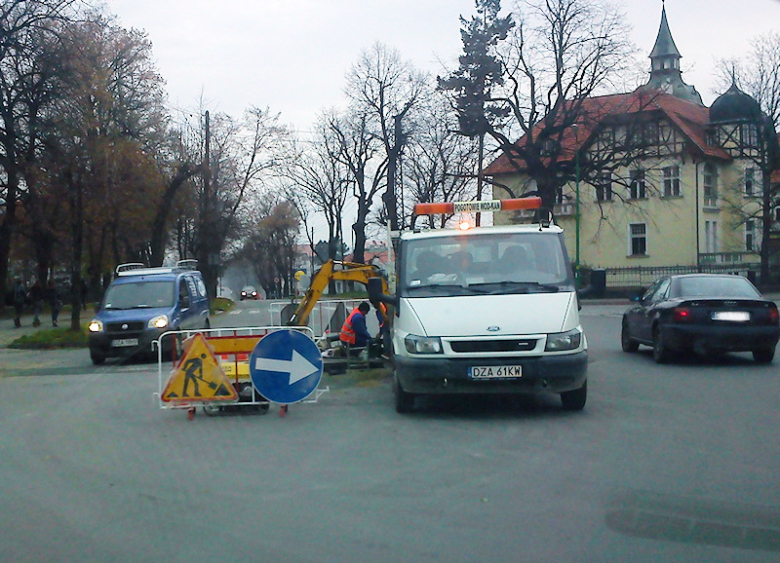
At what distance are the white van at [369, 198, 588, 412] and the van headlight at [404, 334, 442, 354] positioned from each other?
11 mm

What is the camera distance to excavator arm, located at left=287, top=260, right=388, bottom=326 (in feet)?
44.2

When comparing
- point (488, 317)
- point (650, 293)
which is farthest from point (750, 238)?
point (488, 317)

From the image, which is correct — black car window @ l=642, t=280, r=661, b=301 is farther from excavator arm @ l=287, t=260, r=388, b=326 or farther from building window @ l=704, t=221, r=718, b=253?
building window @ l=704, t=221, r=718, b=253

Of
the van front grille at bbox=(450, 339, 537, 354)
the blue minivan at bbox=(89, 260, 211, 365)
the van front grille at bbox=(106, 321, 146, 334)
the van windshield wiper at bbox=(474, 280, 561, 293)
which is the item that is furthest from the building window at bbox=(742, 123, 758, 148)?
the van front grille at bbox=(450, 339, 537, 354)

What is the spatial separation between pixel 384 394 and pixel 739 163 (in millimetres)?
56984

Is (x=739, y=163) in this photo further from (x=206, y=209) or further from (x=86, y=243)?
(x=86, y=243)

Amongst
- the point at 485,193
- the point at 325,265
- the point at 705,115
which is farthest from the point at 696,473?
the point at 705,115

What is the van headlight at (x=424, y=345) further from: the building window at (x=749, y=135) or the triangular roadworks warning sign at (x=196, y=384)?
the building window at (x=749, y=135)

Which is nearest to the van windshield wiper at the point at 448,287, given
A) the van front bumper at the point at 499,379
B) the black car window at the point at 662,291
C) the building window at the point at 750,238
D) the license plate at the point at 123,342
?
the van front bumper at the point at 499,379

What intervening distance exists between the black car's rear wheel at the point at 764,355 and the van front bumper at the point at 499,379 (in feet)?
20.0

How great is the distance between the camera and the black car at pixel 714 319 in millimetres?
13852

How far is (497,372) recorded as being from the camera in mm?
9391

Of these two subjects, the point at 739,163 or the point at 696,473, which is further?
the point at 739,163

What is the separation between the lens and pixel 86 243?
40250 mm
